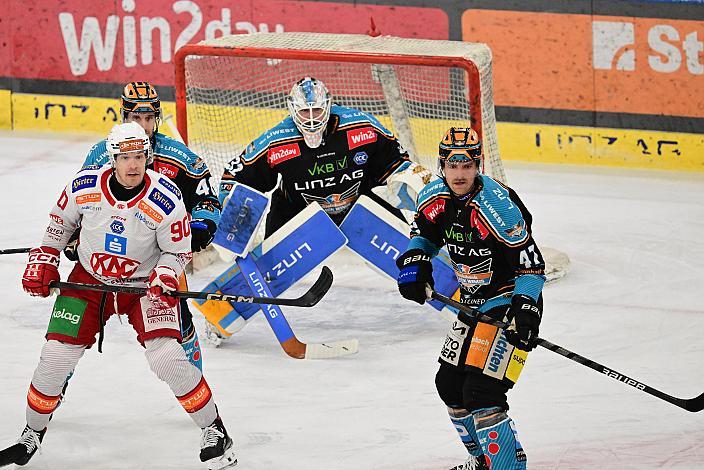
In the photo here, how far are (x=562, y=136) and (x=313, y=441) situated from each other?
4.36 meters

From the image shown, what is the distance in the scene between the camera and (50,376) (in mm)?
4234

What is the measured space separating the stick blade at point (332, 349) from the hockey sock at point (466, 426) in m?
1.51

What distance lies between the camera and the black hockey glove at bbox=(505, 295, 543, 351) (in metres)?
3.78

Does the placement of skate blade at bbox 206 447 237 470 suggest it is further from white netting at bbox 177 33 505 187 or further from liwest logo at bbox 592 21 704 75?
liwest logo at bbox 592 21 704 75

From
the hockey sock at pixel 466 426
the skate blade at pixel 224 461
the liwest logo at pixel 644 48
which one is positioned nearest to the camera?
the hockey sock at pixel 466 426

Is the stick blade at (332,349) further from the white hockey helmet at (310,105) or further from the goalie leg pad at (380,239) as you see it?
the white hockey helmet at (310,105)

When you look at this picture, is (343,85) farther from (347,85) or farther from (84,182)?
(84,182)

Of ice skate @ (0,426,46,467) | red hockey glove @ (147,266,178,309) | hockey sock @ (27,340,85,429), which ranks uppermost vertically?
red hockey glove @ (147,266,178,309)

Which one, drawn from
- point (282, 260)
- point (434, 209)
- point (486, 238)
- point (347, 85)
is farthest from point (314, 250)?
point (347, 85)

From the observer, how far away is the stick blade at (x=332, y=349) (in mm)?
5547

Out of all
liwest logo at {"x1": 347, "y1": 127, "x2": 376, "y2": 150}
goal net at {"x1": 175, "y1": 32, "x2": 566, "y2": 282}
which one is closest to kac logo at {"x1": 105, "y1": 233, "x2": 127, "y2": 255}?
liwest logo at {"x1": 347, "y1": 127, "x2": 376, "y2": 150}

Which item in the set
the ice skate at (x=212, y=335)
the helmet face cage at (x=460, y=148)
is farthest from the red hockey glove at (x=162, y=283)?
the ice skate at (x=212, y=335)

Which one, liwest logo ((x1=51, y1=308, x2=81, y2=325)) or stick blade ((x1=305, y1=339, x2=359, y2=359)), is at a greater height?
liwest logo ((x1=51, y1=308, x2=81, y2=325))

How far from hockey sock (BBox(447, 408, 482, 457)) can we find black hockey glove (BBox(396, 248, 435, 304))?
→ 13.6 inches
